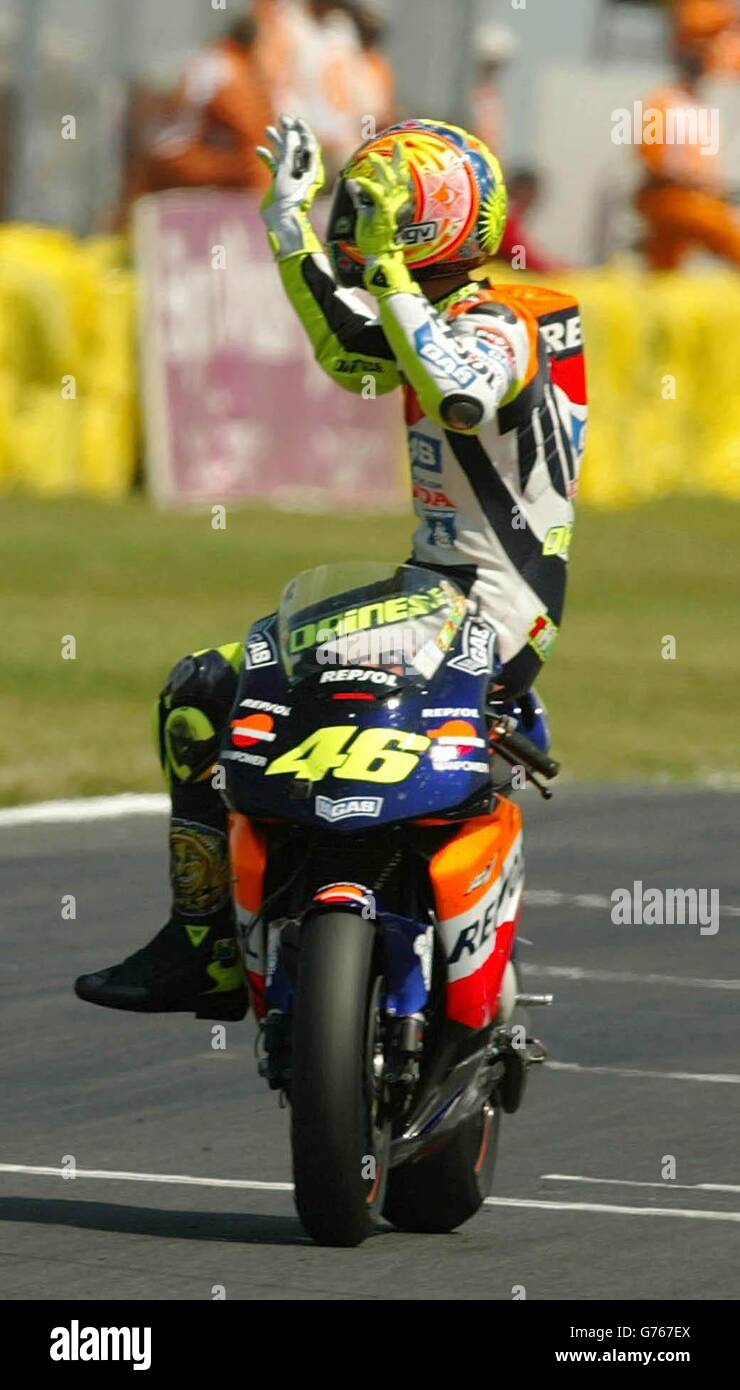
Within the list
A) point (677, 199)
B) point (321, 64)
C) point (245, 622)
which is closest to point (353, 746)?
point (245, 622)

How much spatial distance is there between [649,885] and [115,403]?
34.8ft

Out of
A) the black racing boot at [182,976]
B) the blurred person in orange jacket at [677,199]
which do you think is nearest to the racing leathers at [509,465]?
the black racing boot at [182,976]

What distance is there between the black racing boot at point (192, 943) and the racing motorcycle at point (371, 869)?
39cm

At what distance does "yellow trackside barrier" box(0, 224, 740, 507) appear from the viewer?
1967 cm

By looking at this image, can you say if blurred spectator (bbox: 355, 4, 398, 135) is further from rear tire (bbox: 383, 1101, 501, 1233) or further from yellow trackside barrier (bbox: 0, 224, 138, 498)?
rear tire (bbox: 383, 1101, 501, 1233)

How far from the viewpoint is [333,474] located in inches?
848

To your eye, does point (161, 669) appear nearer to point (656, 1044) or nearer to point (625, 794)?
point (625, 794)

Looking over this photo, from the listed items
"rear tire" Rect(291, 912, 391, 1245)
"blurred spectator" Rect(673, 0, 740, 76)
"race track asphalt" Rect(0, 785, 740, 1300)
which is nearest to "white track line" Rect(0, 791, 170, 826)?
"race track asphalt" Rect(0, 785, 740, 1300)

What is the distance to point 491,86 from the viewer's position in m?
30.6

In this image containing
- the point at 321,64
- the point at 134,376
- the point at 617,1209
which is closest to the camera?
the point at 617,1209

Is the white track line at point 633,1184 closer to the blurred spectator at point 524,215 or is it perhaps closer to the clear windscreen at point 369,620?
the clear windscreen at point 369,620

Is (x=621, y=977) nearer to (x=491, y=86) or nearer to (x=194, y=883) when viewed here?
(x=194, y=883)

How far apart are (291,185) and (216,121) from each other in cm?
1879

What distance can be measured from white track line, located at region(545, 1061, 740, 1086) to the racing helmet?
2.25 metres
